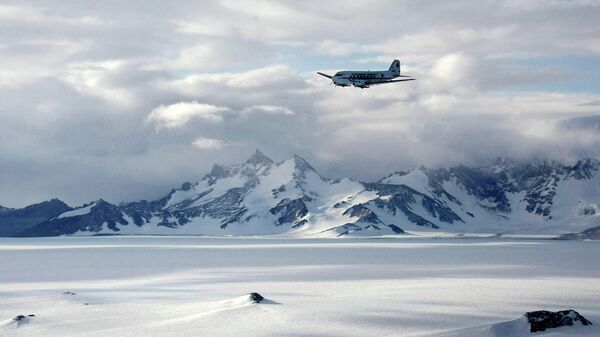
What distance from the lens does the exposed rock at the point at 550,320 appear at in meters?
60.6

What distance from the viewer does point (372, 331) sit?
6209 cm

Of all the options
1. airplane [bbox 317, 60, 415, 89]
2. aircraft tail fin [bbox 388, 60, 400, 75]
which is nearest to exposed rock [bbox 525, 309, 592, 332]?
airplane [bbox 317, 60, 415, 89]

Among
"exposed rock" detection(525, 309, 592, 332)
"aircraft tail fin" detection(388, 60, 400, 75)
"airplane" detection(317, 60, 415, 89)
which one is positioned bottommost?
"exposed rock" detection(525, 309, 592, 332)

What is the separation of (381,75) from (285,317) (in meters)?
76.0

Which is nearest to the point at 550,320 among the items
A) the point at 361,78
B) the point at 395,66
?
the point at 361,78

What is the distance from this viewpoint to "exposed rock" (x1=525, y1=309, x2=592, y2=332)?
6056 cm

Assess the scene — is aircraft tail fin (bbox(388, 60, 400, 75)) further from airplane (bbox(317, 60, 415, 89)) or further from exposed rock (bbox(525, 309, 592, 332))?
exposed rock (bbox(525, 309, 592, 332))

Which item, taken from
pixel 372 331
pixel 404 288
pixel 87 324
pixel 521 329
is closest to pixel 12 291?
pixel 87 324

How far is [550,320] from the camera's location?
61250 millimetres

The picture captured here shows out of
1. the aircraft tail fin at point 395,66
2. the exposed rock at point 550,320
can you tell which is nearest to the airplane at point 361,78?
the aircraft tail fin at point 395,66

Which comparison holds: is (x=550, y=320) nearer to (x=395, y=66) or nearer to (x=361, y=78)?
(x=361, y=78)

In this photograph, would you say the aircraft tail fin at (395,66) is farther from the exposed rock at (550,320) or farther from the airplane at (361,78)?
the exposed rock at (550,320)

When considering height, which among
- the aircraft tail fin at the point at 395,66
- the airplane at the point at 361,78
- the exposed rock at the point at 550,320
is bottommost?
the exposed rock at the point at 550,320

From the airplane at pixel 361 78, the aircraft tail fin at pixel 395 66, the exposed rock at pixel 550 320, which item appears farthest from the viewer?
the aircraft tail fin at pixel 395 66
